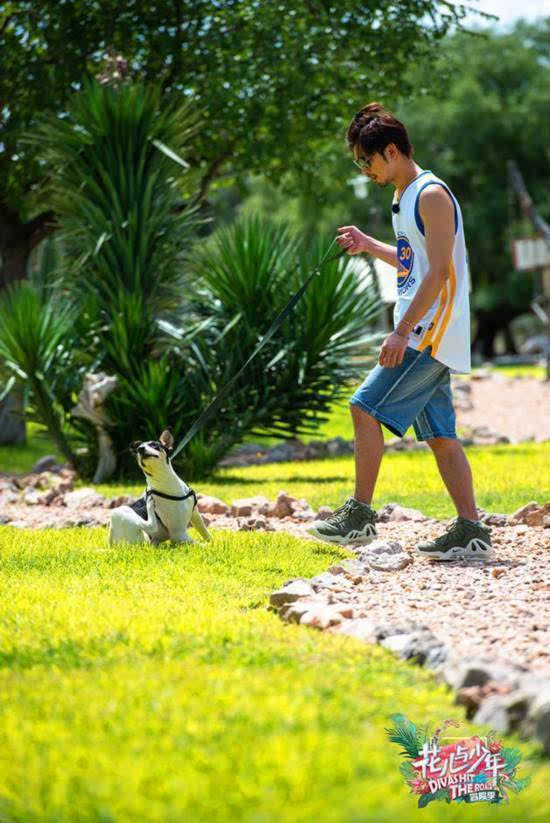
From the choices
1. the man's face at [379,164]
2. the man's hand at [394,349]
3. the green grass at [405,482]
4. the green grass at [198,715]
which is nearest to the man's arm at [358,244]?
the man's face at [379,164]

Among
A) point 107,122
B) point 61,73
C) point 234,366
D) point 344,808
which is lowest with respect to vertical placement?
point 344,808

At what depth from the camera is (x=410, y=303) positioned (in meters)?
5.68

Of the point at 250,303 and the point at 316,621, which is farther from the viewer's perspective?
the point at 250,303

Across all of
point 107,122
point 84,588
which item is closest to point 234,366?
point 107,122

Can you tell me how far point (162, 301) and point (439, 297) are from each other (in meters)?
5.52

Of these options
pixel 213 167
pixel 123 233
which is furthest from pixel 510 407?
pixel 123 233

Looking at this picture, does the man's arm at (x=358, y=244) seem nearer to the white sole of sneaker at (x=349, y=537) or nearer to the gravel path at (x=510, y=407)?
the white sole of sneaker at (x=349, y=537)

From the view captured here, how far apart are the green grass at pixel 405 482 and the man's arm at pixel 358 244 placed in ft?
7.06

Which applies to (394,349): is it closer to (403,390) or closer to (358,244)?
(403,390)

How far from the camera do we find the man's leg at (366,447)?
5.90 m

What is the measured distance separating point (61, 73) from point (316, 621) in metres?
10.9

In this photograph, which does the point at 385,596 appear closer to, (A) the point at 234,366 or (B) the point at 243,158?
(A) the point at 234,366

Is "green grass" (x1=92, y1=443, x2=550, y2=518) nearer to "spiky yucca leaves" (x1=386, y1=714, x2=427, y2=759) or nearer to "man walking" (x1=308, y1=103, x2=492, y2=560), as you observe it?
"man walking" (x1=308, y1=103, x2=492, y2=560)

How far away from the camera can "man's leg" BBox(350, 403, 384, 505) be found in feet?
19.4
